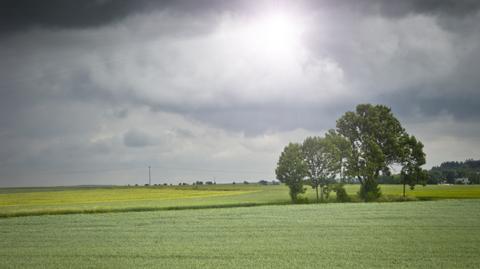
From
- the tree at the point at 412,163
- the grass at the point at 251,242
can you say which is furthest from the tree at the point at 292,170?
the grass at the point at 251,242

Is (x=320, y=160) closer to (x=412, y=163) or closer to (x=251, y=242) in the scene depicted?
(x=412, y=163)

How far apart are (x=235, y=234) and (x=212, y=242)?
398 cm

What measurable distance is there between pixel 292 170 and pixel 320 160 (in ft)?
19.3

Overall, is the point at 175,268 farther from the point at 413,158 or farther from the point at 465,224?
the point at 413,158

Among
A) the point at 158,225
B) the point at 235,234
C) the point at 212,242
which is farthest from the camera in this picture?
the point at 158,225

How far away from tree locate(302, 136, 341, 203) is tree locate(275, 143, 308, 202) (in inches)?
67.3

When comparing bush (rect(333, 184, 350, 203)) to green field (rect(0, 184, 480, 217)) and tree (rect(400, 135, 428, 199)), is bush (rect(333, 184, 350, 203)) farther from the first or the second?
tree (rect(400, 135, 428, 199))

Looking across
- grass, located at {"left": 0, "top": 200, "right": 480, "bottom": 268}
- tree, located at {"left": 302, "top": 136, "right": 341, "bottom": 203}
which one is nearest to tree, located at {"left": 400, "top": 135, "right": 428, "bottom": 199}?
tree, located at {"left": 302, "top": 136, "right": 341, "bottom": 203}

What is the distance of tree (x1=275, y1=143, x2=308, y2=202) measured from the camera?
84188 mm

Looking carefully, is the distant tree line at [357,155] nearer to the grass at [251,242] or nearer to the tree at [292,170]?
the tree at [292,170]

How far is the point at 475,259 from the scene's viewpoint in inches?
881

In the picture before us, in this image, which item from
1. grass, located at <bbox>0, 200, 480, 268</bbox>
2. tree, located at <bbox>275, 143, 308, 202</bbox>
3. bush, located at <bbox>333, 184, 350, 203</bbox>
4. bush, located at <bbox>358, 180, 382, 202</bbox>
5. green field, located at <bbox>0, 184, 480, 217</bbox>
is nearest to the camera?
grass, located at <bbox>0, 200, 480, 268</bbox>

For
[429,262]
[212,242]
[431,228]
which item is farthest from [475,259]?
[212,242]

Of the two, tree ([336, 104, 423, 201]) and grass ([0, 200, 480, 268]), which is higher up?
tree ([336, 104, 423, 201])
